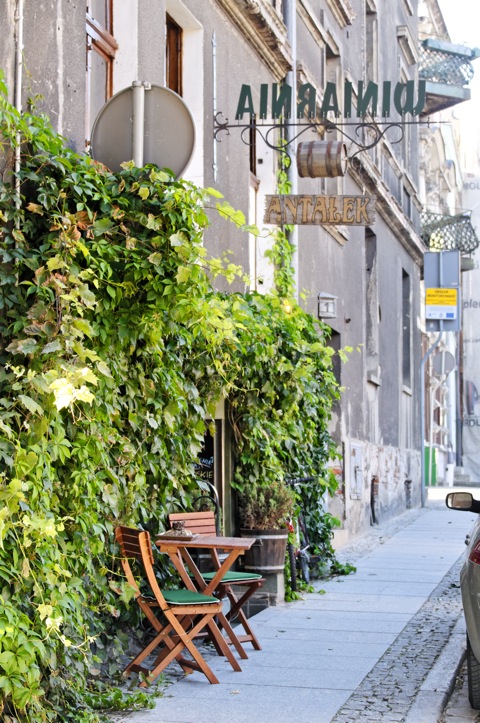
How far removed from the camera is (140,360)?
7.52 meters

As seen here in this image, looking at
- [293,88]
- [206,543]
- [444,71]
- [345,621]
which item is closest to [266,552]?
[345,621]

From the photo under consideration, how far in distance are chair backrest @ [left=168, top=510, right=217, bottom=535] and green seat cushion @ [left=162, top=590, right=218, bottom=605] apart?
0.88 meters

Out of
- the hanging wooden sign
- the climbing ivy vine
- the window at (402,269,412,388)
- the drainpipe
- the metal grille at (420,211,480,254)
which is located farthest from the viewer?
the metal grille at (420,211,480,254)

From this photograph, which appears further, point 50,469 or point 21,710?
point 50,469

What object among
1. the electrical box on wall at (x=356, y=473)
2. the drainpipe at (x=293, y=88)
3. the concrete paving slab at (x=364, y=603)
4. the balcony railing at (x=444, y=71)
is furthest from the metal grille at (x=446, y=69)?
the concrete paving slab at (x=364, y=603)

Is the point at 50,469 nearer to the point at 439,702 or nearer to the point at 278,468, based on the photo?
the point at 439,702

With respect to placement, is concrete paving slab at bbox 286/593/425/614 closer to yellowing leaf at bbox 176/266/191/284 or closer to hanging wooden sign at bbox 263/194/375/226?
hanging wooden sign at bbox 263/194/375/226

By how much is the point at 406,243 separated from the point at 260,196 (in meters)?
11.5

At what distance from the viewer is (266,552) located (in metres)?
9.87

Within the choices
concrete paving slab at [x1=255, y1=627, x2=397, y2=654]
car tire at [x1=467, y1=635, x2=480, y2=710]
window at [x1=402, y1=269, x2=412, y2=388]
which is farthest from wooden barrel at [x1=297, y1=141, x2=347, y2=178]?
window at [x1=402, y1=269, x2=412, y2=388]

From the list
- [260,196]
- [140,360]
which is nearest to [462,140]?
[260,196]

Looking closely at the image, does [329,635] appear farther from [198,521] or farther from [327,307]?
[327,307]

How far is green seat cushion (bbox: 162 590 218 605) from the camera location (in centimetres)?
695

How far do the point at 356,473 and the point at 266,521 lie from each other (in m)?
7.60
